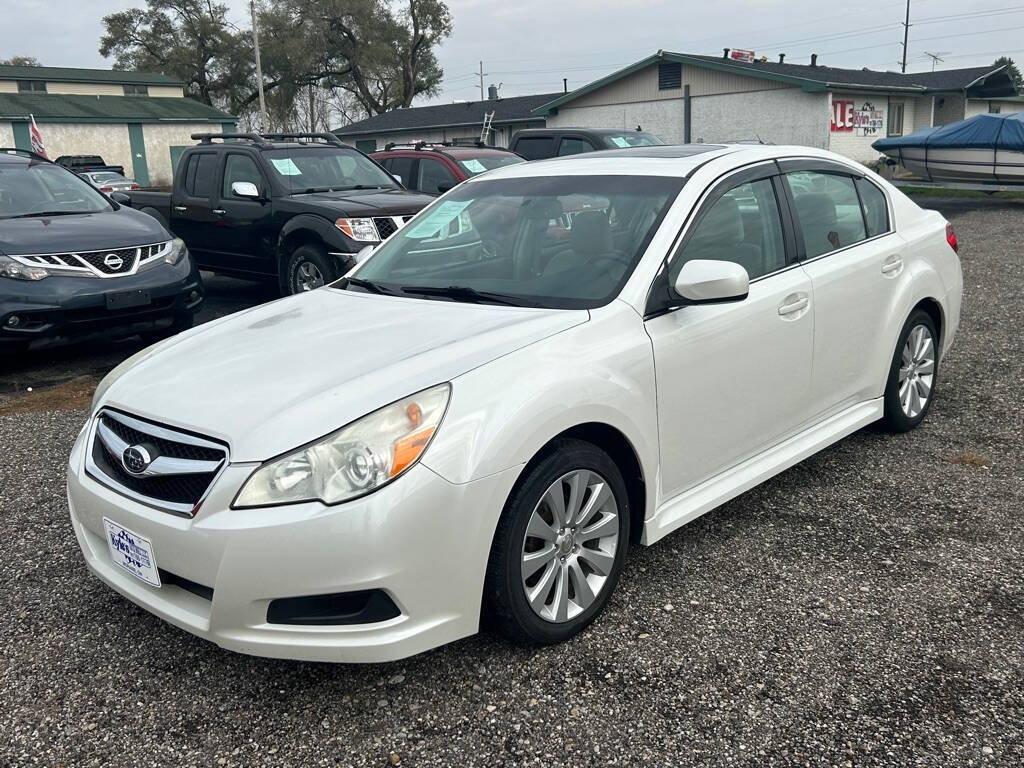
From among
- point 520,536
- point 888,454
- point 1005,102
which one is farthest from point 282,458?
point 1005,102

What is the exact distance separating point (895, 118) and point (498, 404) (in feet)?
111

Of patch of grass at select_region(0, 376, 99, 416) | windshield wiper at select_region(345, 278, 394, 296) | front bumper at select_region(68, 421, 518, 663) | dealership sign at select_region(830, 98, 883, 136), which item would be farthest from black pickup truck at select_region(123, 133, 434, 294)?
dealership sign at select_region(830, 98, 883, 136)

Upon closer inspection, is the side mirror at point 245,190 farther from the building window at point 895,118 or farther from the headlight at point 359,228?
the building window at point 895,118

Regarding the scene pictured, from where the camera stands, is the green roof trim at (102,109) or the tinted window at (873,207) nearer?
the tinted window at (873,207)

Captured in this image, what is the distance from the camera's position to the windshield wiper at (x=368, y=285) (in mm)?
3912

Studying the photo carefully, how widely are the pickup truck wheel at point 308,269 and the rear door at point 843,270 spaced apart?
505 centimetres

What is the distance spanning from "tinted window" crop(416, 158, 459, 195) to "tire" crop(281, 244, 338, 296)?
297 cm

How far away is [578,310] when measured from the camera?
324 cm

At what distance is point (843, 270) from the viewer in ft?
13.8

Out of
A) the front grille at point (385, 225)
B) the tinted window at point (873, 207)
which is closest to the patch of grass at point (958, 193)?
the front grille at point (385, 225)

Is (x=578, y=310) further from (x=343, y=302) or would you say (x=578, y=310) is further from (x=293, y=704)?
(x=293, y=704)

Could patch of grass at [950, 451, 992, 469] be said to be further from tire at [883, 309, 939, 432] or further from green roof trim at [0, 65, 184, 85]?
A: green roof trim at [0, 65, 184, 85]

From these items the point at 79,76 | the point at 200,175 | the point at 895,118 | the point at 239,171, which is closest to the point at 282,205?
the point at 239,171

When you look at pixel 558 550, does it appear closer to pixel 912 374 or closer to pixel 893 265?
pixel 893 265
